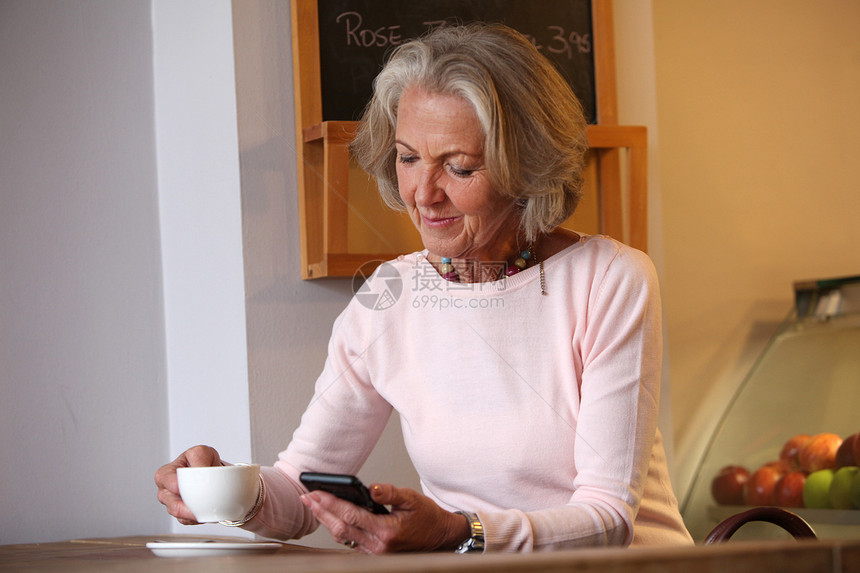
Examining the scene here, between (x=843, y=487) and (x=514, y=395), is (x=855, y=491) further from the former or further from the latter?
(x=514, y=395)

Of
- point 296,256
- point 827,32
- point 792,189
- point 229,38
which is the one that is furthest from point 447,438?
point 827,32

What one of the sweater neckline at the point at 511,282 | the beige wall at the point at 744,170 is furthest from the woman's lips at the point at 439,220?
the beige wall at the point at 744,170

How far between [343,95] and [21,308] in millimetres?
623

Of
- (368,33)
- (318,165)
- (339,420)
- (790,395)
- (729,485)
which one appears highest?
(368,33)

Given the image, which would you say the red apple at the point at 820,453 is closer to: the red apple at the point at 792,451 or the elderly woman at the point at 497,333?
the red apple at the point at 792,451

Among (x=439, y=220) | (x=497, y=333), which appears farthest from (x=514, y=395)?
(x=439, y=220)

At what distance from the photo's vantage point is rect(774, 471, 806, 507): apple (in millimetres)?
1892

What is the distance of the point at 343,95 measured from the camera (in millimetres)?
1470

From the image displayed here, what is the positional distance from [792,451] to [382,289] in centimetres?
109

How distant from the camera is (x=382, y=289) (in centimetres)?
134

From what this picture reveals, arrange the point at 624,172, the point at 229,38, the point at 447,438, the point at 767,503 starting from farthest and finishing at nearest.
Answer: the point at 767,503, the point at 624,172, the point at 229,38, the point at 447,438

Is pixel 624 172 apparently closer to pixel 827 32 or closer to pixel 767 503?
pixel 767 503

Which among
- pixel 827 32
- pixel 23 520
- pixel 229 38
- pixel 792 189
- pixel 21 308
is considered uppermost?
pixel 827 32

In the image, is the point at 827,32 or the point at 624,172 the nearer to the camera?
the point at 624,172
